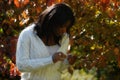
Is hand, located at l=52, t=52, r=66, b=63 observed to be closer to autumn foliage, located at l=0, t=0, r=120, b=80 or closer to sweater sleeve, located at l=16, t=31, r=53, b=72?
sweater sleeve, located at l=16, t=31, r=53, b=72

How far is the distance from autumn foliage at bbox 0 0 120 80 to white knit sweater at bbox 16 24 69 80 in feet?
2.19

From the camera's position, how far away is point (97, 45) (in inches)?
204

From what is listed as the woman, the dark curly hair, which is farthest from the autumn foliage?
the dark curly hair

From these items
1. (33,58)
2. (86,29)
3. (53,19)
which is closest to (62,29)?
(53,19)

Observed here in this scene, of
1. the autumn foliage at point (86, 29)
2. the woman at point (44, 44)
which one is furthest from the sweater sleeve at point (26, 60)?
the autumn foliage at point (86, 29)

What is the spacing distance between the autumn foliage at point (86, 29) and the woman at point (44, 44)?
0.65 metres

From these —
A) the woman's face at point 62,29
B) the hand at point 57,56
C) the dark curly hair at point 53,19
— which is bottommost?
the hand at point 57,56

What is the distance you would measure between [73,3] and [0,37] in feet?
5.18

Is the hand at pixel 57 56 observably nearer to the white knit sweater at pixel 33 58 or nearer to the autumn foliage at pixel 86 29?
the white knit sweater at pixel 33 58

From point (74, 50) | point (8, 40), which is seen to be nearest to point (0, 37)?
point (8, 40)

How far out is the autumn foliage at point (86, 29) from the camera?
4633 millimetres

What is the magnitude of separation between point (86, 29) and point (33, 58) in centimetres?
179

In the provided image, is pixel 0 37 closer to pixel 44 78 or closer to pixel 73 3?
pixel 73 3

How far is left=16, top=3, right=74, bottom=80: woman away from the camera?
346 centimetres
